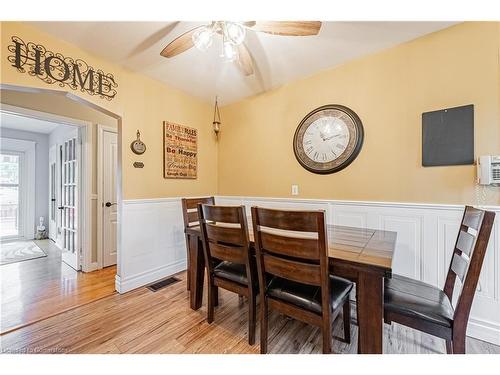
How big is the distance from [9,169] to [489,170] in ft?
24.6

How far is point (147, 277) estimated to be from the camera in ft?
8.56

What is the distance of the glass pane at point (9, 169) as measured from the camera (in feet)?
14.9

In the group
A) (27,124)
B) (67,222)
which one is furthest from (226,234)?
(27,124)

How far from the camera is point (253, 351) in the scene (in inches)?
59.5

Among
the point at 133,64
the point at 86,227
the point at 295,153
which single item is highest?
the point at 133,64

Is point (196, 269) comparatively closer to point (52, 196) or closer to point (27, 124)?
point (52, 196)

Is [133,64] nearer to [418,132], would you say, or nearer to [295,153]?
[295,153]

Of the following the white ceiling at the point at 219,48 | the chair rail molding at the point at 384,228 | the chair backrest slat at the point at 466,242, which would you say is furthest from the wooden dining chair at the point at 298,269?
the white ceiling at the point at 219,48

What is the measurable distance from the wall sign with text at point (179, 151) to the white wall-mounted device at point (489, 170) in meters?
3.01

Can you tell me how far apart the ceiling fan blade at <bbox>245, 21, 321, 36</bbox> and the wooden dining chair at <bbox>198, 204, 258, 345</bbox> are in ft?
3.95

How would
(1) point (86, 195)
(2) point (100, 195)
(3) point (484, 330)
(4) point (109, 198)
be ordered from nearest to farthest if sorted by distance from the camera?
(3) point (484, 330)
(1) point (86, 195)
(2) point (100, 195)
(4) point (109, 198)
